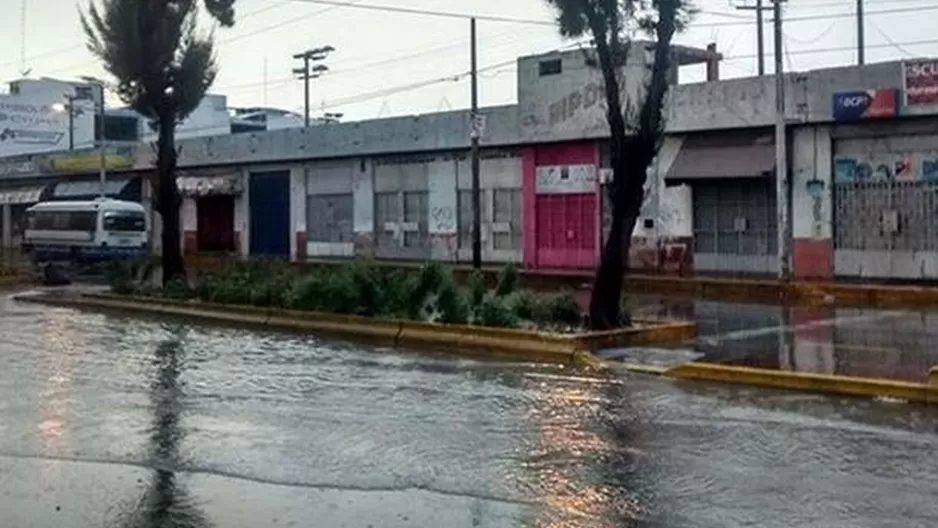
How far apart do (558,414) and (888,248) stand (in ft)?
66.3

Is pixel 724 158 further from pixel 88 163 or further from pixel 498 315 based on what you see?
pixel 88 163

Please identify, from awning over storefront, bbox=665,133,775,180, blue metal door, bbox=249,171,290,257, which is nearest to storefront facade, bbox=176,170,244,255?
blue metal door, bbox=249,171,290,257

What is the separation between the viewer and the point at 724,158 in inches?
1237

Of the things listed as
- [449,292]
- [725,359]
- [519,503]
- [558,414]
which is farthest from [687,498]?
[449,292]

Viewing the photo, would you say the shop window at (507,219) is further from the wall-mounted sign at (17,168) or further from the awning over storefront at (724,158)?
the wall-mounted sign at (17,168)

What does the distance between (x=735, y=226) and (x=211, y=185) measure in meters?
26.1

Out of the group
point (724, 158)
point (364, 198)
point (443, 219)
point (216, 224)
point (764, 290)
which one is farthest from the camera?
point (216, 224)

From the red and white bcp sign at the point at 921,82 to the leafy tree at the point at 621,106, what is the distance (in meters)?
12.5

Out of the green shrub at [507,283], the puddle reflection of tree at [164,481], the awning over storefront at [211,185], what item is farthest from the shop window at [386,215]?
the puddle reflection of tree at [164,481]

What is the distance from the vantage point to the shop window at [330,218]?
43969mm

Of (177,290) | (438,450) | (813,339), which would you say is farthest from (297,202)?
(438,450)

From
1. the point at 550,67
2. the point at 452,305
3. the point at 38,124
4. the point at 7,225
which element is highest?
the point at 38,124

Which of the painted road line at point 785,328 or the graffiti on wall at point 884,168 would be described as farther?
the graffiti on wall at point 884,168

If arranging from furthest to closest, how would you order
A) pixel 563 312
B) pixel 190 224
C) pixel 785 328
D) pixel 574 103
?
pixel 190 224, pixel 574 103, pixel 785 328, pixel 563 312
